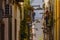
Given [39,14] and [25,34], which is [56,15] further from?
[39,14]

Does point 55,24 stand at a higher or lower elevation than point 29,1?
lower

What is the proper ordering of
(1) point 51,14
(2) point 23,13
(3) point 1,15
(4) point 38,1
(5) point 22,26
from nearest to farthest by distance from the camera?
(3) point 1,15 → (5) point 22,26 → (2) point 23,13 → (1) point 51,14 → (4) point 38,1

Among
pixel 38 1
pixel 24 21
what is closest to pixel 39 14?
pixel 38 1

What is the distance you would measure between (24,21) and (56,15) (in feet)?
5.74

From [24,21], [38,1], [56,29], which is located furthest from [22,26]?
[38,1]

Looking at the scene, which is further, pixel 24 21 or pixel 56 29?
pixel 56 29

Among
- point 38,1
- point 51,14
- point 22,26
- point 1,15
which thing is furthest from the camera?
point 38,1

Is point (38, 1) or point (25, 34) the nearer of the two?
point (25, 34)

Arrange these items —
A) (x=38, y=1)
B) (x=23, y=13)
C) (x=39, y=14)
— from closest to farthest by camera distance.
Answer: (x=23, y=13) < (x=39, y=14) < (x=38, y=1)

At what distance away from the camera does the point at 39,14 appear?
16.0 meters

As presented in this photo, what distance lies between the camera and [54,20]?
1167cm

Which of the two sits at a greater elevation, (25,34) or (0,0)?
(0,0)

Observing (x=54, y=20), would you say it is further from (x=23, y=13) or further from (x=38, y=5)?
(x=38, y=5)

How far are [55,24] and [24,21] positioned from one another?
179 centimetres
